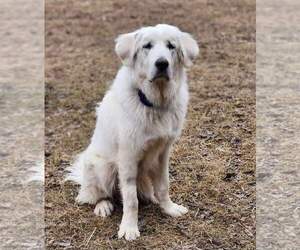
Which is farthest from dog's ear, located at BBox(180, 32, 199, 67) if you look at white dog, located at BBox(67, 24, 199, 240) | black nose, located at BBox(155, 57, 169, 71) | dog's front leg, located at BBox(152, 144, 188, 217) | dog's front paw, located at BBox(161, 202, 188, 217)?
dog's front paw, located at BBox(161, 202, 188, 217)

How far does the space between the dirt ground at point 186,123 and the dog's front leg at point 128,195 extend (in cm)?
8

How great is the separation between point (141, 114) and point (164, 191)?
0.64m

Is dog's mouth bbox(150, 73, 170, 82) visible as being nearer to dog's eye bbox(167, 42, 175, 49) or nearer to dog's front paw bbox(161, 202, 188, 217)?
dog's eye bbox(167, 42, 175, 49)

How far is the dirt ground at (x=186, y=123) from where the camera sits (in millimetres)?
4125

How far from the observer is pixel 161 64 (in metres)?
3.71

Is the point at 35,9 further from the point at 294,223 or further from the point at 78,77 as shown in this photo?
the point at 294,223

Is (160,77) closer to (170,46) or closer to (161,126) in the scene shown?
(170,46)

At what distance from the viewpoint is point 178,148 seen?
530 cm

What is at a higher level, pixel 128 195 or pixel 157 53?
pixel 157 53

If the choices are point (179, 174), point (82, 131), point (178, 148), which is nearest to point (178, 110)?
point (179, 174)

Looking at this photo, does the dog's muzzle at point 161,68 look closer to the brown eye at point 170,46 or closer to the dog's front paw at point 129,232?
the brown eye at point 170,46

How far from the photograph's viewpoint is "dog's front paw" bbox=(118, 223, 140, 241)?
4.00 metres

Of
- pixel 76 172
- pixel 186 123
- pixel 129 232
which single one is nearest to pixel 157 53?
pixel 129 232

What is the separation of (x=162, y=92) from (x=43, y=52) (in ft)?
16.7
